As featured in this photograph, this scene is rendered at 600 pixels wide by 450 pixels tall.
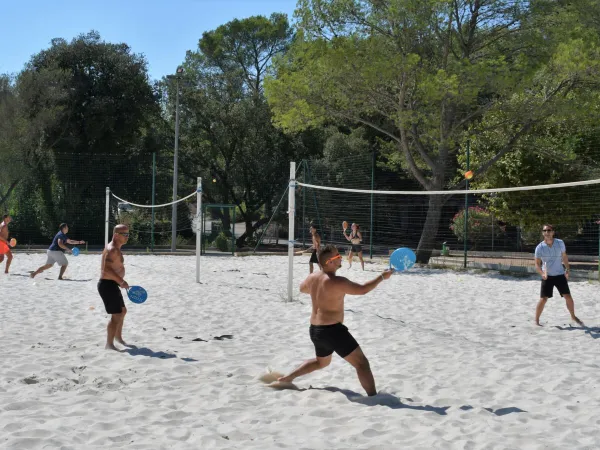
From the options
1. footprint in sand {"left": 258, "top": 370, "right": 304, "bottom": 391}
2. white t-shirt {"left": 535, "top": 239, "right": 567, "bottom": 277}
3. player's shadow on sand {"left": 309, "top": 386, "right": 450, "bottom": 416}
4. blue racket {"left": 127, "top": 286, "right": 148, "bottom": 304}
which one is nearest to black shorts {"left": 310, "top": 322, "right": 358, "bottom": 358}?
player's shadow on sand {"left": 309, "top": 386, "right": 450, "bottom": 416}

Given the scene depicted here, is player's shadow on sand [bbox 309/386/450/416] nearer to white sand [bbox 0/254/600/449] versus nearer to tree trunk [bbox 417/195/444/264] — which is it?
white sand [bbox 0/254/600/449]

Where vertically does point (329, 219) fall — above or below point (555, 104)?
below

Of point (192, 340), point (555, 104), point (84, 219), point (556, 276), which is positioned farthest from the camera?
point (84, 219)

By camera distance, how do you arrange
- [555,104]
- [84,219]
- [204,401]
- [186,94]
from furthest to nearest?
[186,94] → [84,219] → [555,104] → [204,401]

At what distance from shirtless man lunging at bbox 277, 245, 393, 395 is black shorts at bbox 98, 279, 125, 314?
102 inches

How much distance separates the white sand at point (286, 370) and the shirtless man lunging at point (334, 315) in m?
0.32

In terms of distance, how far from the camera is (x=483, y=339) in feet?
25.7

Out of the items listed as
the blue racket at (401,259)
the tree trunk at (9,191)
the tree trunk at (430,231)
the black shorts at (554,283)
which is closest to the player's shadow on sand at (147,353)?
the blue racket at (401,259)

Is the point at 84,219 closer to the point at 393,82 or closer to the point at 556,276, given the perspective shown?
the point at 393,82

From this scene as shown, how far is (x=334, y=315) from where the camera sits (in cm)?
523

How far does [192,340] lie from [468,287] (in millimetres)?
7427

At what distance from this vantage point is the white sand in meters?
4.31

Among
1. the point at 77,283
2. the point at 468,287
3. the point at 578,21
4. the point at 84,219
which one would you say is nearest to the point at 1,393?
the point at 77,283

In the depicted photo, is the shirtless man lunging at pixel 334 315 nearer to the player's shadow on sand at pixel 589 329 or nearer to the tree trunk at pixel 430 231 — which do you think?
the player's shadow on sand at pixel 589 329
